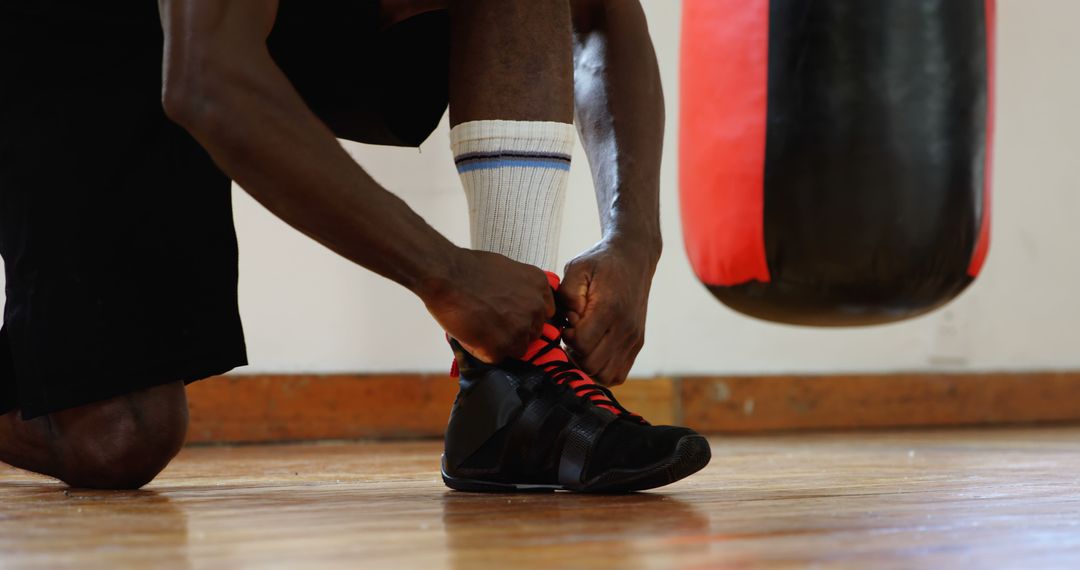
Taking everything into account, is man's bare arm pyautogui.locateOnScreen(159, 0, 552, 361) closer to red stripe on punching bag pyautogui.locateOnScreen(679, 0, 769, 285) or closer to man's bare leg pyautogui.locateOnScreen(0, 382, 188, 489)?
man's bare leg pyautogui.locateOnScreen(0, 382, 188, 489)

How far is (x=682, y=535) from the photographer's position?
0.63m

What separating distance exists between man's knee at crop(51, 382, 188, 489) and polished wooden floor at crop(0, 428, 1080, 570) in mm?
33

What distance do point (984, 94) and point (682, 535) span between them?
44.7 inches

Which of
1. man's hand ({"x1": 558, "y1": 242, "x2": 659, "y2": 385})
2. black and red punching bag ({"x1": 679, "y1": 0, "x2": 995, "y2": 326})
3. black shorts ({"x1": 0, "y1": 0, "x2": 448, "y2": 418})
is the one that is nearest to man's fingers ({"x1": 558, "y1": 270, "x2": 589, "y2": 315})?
man's hand ({"x1": 558, "y1": 242, "x2": 659, "y2": 385})

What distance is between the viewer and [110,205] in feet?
3.47

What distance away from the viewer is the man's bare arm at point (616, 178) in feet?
3.01

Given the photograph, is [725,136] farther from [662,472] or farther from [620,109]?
[662,472]

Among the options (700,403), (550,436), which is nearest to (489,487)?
(550,436)

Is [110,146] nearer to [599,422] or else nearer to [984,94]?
[599,422]

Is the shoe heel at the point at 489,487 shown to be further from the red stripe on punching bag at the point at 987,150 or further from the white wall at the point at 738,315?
the white wall at the point at 738,315

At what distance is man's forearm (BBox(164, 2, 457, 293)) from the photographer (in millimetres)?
758

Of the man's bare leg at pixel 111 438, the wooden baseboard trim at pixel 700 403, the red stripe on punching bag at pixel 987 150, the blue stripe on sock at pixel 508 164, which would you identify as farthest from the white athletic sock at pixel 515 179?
the wooden baseboard trim at pixel 700 403

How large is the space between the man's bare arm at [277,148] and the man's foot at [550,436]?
11cm

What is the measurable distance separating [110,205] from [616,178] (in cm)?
43
